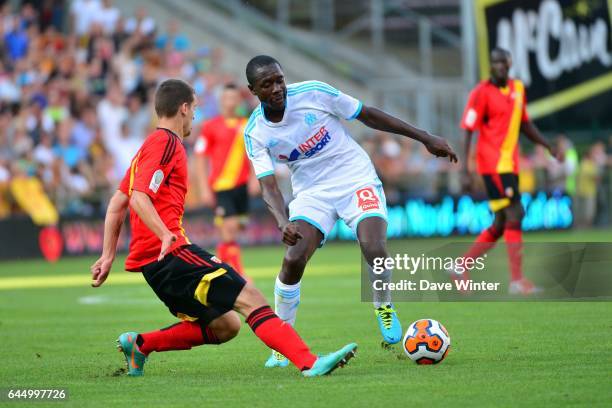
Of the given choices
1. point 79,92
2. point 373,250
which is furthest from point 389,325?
point 79,92

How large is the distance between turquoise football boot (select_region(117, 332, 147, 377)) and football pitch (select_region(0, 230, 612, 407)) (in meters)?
0.10

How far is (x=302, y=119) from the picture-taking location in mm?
8812

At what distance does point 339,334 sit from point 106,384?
3014 mm

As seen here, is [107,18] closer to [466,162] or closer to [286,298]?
[466,162]

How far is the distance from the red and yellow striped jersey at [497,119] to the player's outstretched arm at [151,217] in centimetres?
674

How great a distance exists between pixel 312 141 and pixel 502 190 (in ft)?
17.3

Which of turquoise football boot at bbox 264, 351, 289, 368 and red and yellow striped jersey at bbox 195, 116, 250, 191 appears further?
red and yellow striped jersey at bbox 195, 116, 250, 191

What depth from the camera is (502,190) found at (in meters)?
13.7

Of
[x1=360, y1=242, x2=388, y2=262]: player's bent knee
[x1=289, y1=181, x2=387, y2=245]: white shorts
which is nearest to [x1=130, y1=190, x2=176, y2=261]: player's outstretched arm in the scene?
[x1=289, y1=181, x2=387, y2=245]: white shorts

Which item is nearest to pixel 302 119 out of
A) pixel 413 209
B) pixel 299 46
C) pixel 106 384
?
pixel 106 384

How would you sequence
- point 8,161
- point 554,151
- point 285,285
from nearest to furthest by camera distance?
point 285,285 < point 554,151 < point 8,161

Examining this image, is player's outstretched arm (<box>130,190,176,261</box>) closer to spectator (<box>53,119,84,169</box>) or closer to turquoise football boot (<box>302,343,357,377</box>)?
turquoise football boot (<box>302,343,357,377</box>)

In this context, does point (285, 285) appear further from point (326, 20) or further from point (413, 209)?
point (326, 20)

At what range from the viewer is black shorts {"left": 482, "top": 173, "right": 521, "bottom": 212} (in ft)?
44.9
